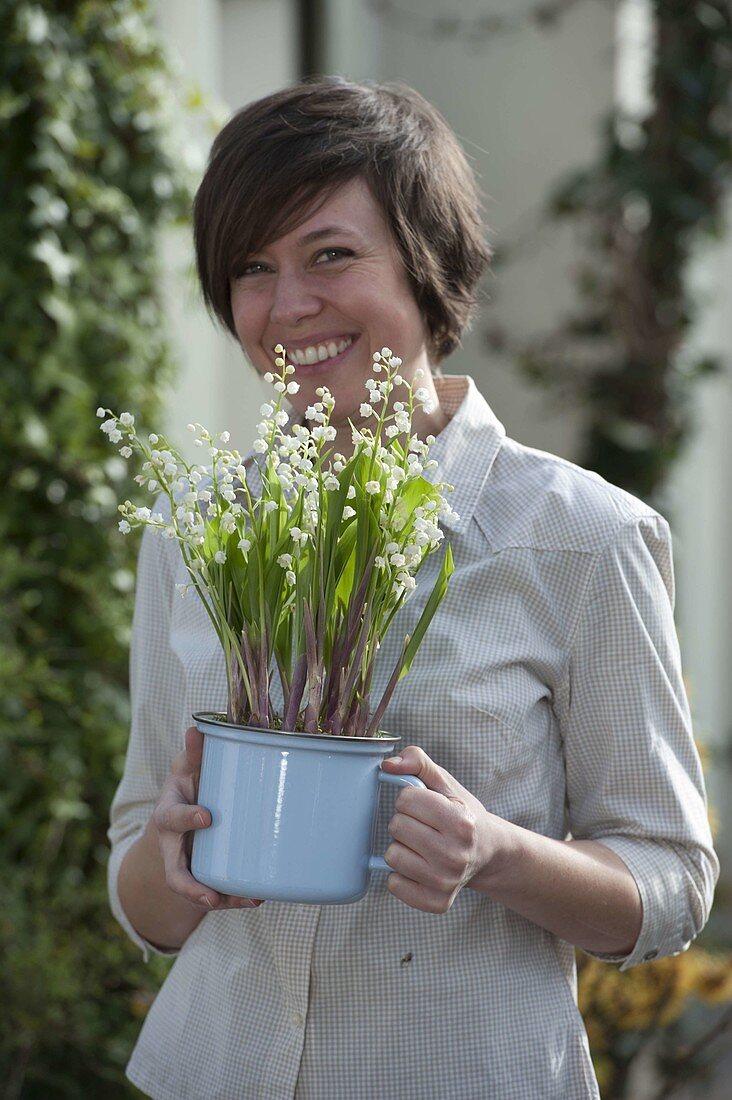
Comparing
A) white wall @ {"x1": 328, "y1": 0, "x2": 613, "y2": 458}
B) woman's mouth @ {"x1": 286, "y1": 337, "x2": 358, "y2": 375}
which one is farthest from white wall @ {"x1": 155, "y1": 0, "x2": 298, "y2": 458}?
woman's mouth @ {"x1": 286, "y1": 337, "x2": 358, "y2": 375}

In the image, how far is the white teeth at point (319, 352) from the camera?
142cm

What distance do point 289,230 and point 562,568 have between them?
1.56 feet

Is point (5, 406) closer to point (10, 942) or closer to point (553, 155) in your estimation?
point (10, 942)

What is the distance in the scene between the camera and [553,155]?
4734 millimetres

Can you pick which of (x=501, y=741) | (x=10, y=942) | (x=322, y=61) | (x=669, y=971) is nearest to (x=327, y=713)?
(x=501, y=741)

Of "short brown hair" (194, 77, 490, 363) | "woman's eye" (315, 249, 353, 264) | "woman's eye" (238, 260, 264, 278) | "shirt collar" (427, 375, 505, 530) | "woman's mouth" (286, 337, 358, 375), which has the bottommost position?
"shirt collar" (427, 375, 505, 530)

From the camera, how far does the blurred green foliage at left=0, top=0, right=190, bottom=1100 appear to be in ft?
8.71

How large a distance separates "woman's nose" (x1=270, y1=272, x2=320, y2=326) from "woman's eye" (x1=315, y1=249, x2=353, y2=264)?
0.03 meters

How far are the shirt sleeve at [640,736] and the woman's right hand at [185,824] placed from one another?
40cm

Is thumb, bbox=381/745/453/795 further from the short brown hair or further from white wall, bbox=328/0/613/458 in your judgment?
white wall, bbox=328/0/613/458

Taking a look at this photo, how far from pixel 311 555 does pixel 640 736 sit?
1.42 feet

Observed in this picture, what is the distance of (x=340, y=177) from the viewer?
1.43m

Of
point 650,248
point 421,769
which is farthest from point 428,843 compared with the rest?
point 650,248

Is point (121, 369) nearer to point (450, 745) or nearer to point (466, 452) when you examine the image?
point (466, 452)
